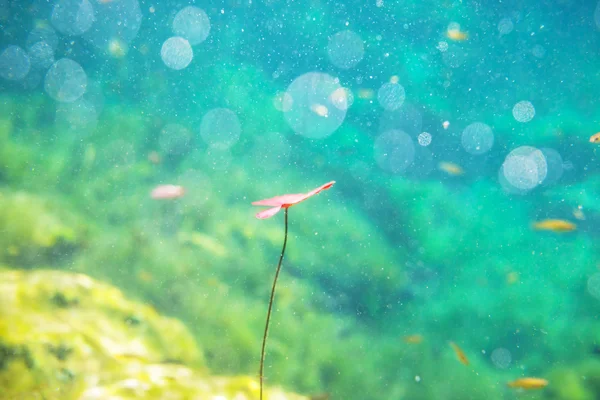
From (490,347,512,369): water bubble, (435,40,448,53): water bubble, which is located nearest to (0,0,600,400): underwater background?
(490,347,512,369): water bubble

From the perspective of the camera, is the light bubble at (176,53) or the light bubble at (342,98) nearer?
the light bubble at (342,98)

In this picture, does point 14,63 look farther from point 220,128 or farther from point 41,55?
point 220,128

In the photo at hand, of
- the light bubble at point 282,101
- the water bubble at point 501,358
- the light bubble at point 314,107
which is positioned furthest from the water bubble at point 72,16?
the water bubble at point 501,358

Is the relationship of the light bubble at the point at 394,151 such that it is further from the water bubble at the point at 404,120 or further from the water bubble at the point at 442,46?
the water bubble at the point at 442,46

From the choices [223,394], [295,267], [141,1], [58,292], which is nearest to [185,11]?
[141,1]

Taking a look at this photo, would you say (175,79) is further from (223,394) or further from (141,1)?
(223,394)

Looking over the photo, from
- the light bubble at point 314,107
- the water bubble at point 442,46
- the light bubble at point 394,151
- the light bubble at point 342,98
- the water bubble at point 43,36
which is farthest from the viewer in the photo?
the water bubble at point 43,36

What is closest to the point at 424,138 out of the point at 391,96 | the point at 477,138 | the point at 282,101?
the point at 477,138
